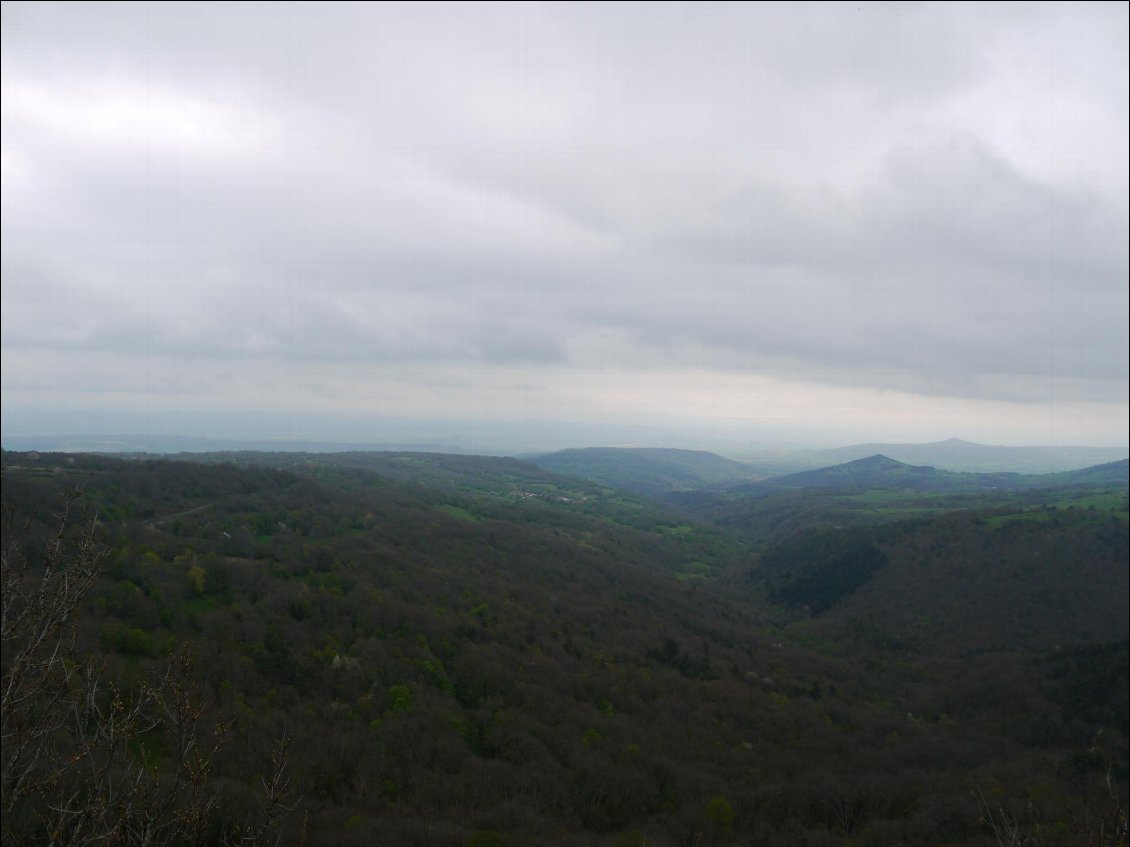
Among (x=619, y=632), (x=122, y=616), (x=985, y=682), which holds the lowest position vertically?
(x=985, y=682)

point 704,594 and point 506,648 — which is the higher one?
point 506,648

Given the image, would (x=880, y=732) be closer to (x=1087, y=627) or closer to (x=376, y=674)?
(x=376, y=674)

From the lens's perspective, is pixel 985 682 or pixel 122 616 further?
pixel 985 682

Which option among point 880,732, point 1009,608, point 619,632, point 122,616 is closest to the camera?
point 122,616

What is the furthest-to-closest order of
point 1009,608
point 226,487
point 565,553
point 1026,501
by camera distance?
point 1026,501
point 565,553
point 1009,608
point 226,487

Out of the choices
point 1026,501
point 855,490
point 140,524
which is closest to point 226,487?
point 140,524

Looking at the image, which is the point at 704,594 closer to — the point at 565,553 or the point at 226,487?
the point at 565,553

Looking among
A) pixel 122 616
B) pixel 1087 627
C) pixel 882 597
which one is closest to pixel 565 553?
pixel 882 597
